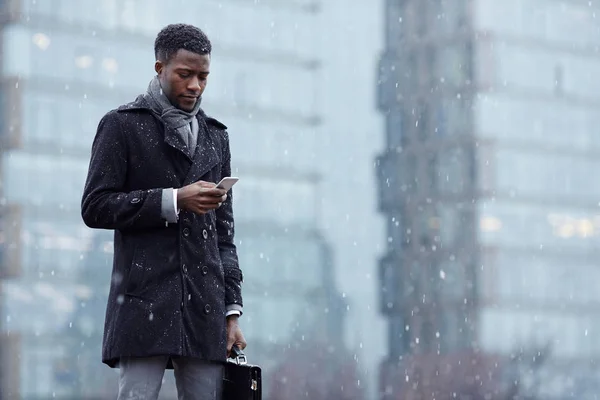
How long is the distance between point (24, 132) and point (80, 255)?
4870 millimetres

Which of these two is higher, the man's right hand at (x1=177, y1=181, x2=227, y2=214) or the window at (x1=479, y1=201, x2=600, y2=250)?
the man's right hand at (x1=177, y1=181, x2=227, y2=214)

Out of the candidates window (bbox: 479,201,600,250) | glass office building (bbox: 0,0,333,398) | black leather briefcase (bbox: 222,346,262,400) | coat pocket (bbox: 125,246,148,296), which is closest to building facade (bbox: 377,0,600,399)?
window (bbox: 479,201,600,250)

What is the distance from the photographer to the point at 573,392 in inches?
1991

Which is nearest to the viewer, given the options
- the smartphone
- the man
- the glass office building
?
the smartphone

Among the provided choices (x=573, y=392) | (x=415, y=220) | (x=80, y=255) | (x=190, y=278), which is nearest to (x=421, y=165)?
(x=415, y=220)

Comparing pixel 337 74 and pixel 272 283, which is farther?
pixel 337 74

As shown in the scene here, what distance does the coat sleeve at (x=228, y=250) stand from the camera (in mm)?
2674

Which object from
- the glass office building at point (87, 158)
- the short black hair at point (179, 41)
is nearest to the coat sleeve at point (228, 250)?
the short black hair at point (179, 41)

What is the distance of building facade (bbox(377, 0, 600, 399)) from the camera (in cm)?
4962

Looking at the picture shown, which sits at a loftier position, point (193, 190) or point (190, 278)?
point (193, 190)

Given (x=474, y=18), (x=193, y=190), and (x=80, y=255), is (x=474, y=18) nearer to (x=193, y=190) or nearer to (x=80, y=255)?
(x=80, y=255)

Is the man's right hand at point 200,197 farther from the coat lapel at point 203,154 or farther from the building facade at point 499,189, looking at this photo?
the building facade at point 499,189

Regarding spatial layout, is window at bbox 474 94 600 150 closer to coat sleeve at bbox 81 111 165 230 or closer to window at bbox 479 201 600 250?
window at bbox 479 201 600 250

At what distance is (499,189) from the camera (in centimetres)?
5000
